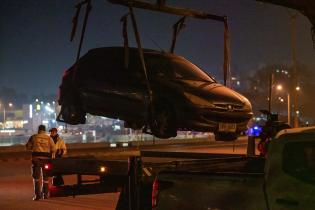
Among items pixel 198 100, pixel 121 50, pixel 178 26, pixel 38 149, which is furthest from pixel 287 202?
pixel 38 149

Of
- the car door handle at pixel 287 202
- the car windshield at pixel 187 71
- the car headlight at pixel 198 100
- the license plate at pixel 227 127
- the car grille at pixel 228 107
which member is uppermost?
the car windshield at pixel 187 71

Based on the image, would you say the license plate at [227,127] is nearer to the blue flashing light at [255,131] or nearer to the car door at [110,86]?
the blue flashing light at [255,131]

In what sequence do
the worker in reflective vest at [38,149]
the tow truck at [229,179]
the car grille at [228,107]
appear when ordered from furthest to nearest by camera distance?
the worker in reflective vest at [38,149]
the car grille at [228,107]
the tow truck at [229,179]

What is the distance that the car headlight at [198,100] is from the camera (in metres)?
8.13

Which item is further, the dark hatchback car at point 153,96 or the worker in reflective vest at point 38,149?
the worker in reflective vest at point 38,149

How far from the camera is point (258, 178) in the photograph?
4.16m

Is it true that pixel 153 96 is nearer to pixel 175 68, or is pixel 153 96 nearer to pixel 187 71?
pixel 175 68

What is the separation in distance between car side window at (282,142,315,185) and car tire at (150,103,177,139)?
13.7ft

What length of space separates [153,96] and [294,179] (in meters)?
4.49

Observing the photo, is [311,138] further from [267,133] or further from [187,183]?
[267,133]

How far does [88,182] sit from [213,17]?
9.76 feet

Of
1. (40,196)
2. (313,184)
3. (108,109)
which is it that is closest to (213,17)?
(108,109)

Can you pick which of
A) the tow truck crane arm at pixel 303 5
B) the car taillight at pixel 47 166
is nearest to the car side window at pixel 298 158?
the tow truck crane arm at pixel 303 5

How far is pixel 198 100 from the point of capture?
26.8 feet
